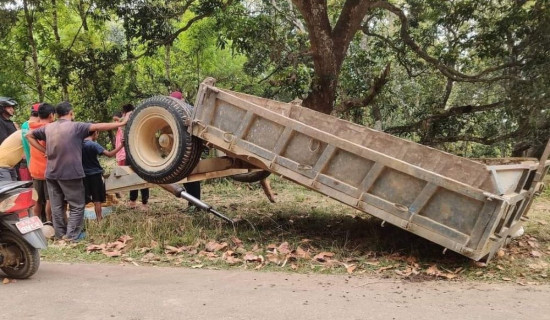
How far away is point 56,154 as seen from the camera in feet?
18.7

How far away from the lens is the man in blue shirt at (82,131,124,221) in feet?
21.4

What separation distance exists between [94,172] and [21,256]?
2372 mm

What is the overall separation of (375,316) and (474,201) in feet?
5.08

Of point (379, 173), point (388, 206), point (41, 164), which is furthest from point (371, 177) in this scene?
point (41, 164)

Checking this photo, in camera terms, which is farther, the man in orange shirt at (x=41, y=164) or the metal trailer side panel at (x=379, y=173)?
the man in orange shirt at (x=41, y=164)

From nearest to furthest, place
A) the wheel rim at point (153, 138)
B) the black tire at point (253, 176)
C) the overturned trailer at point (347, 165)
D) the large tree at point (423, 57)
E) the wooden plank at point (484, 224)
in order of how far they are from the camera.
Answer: the wooden plank at point (484, 224) < the overturned trailer at point (347, 165) < the wheel rim at point (153, 138) < the black tire at point (253, 176) < the large tree at point (423, 57)

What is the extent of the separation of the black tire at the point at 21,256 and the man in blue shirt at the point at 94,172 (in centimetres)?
219

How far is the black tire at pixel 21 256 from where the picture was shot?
14.0 feet

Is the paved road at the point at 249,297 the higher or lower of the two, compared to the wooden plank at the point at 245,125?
lower

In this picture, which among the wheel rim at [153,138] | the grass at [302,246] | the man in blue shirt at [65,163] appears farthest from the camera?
the wheel rim at [153,138]

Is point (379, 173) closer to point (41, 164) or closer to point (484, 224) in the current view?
point (484, 224)

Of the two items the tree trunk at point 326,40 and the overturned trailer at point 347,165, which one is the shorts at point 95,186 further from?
the tree trunk at point 326,40

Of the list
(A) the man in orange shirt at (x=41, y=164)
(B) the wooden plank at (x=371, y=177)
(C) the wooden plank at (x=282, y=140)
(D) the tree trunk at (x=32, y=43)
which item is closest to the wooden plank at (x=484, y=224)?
(B) the wooden plank at (x=371, y=177)

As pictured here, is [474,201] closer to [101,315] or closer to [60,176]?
[101,315]
